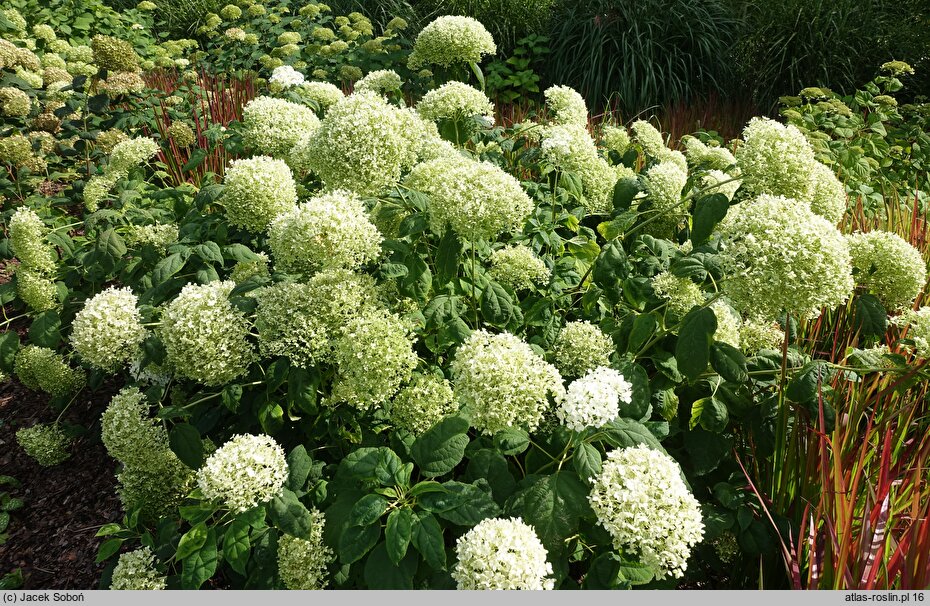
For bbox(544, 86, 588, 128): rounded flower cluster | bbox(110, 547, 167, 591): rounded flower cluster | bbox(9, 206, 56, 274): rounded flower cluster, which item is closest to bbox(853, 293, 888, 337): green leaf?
bbox(544, 86, 588, 128): rounded flower cluster

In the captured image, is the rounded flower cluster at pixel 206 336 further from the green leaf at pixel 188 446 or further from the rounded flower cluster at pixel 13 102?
the rounded flower cluster at pixel 13 102

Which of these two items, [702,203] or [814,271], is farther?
[702,203]

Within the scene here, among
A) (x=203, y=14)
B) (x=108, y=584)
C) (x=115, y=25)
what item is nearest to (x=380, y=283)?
(x=108, y=584)

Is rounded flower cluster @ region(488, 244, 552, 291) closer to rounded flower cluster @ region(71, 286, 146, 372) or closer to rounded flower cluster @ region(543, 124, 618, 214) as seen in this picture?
rounded flower cluster @ region(543, 124, 618, 214)

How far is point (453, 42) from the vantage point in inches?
142

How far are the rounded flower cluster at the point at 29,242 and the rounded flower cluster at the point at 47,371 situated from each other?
1.42 feet

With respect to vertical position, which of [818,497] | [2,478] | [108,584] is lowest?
[2,478]

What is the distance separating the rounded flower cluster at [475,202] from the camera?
2.20 metres

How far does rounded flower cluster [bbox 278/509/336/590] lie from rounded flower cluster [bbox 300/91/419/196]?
125 cm

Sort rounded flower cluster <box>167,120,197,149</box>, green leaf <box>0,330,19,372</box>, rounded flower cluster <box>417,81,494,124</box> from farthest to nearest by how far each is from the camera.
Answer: rounded flower cluster <box>167,120,197,149</box> < green leaf <box>0,330,19,372</box> < rounded flower cluster <box>417,81,494,124</box>

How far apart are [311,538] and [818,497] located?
182cm

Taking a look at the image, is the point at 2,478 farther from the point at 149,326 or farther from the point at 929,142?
the point at 929,142

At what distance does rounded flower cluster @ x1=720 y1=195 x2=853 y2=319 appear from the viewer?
203 cm
